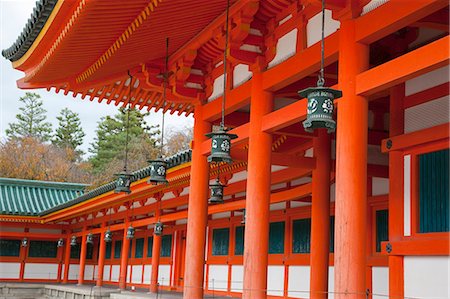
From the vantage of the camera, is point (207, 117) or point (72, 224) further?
point (72, 224)

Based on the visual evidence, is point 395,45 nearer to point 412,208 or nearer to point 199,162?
point 412,208

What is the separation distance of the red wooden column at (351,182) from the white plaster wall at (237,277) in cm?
1092

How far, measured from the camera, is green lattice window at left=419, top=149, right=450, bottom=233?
295 inches

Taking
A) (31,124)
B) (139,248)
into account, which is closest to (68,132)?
(31,124)

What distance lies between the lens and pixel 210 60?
1144 centimetres

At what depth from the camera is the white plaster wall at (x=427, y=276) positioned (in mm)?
7250

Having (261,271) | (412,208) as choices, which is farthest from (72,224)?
(412,208)

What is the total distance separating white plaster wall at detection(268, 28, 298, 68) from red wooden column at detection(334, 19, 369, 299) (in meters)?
1.65

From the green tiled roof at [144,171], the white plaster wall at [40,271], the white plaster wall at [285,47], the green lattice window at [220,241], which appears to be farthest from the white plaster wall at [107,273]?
the white plaster wall at [285,47]

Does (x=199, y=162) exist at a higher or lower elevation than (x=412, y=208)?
higher

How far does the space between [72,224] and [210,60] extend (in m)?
22.2

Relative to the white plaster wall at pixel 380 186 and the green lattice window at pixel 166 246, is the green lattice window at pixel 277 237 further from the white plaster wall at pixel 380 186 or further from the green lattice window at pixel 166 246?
the green lattice window at pixel 166 246

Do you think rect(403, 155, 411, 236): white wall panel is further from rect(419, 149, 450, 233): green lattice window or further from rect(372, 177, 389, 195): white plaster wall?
rect(372, 177, 389, 195): white plaster wall

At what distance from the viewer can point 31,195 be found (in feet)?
111
